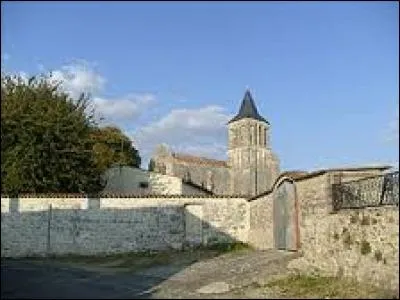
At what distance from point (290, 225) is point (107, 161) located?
2247 centimetres

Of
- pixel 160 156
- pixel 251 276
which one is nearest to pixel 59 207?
pixel 251 276

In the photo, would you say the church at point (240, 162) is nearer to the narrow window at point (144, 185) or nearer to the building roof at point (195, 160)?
the building roof at point (195, 160)

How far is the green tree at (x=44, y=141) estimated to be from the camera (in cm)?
3203

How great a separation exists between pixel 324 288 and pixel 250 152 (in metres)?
66.7

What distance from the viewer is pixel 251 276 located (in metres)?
19.2

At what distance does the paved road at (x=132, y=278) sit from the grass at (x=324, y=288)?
4.09 ft

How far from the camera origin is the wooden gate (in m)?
23.3

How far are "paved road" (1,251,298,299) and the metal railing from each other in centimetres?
295

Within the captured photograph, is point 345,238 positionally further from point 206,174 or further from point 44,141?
point 206,174

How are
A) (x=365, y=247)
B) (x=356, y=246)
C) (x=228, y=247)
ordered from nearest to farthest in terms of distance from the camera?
1. (x=365, y=247)
2. (x=356, y=246)
3. (x=228, y=247)

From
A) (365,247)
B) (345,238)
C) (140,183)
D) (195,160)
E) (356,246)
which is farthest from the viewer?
(195,160)

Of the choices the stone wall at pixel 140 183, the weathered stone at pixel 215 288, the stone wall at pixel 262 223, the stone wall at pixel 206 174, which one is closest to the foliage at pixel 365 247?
the weathered stone at pixel 215 288

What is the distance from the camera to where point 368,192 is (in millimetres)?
17219

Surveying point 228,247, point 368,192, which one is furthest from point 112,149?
point 368,192
